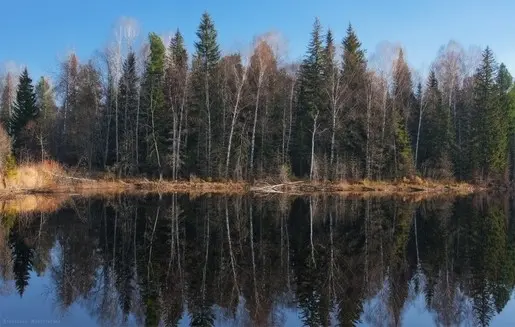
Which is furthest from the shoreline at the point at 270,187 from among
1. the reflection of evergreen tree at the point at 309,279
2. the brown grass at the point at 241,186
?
the reflection of evergreen tree at the point at 309,279

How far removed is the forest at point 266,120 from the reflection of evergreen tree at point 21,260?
1072 inches

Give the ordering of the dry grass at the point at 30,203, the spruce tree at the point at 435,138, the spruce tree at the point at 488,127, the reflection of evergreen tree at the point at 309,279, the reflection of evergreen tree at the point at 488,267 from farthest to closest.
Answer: the spruce tree at the point at 488,127 → the spruce tree at the point at 435,138 → the dry grass at the point at 30,203 → the reflection of evergreen tree at the point at 488,267 → the reflection of evergreen tree at the point at 309,279

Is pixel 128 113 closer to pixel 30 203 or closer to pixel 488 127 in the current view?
pixel 30 203

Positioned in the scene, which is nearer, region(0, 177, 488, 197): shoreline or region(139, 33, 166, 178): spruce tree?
region(0, 177, 488, 197): shoreline

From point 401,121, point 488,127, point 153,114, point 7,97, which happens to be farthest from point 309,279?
point 7,97

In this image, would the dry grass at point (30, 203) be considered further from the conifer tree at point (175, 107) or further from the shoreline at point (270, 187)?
the conifer tree at point (175, 107)

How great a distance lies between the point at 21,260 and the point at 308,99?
37850 millimetres

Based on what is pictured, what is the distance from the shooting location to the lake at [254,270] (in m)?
9.79

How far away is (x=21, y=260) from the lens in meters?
14.2

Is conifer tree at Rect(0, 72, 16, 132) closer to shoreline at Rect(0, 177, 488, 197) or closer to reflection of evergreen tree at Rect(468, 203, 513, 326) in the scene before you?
shoreline at Rect(0, 177, 488, 197)

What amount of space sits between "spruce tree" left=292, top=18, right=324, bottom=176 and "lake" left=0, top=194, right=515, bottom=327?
2529cm

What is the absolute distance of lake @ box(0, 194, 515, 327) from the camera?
9789mm

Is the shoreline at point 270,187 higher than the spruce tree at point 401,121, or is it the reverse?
the spruce tree at point 401,121

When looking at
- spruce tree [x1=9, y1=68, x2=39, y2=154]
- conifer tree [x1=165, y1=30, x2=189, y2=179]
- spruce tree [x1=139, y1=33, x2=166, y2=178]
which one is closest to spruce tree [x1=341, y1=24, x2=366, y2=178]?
conifer tree [x1=165, y1=30, x2=189, y2=179]
